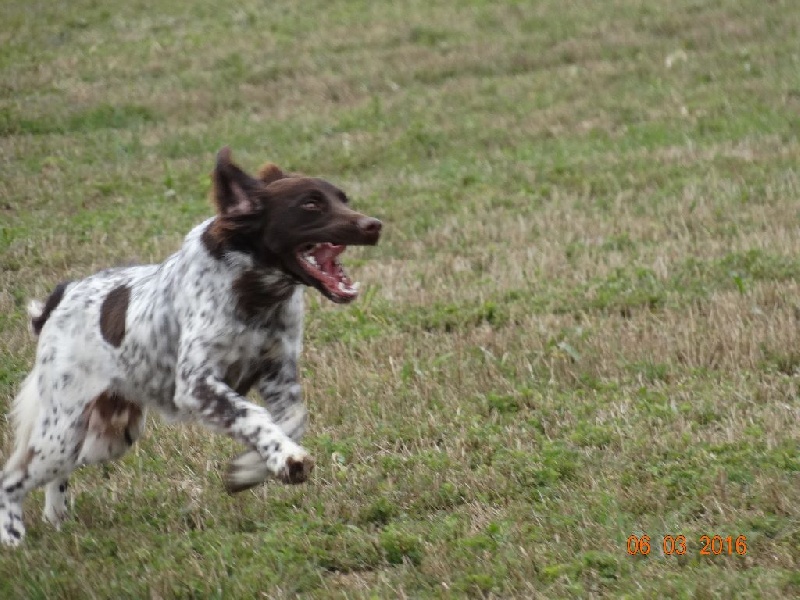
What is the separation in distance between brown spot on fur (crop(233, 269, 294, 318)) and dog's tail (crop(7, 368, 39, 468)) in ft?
4.20

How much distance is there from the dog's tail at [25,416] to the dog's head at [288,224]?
130 cm

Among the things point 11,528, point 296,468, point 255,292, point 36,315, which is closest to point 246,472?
point 296,468

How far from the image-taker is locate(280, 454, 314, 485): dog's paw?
449 cm

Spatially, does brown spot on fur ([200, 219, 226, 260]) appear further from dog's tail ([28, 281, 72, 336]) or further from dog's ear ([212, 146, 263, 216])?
dog's tail ([28, 281, 72, 336])

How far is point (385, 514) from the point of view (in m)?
5.58

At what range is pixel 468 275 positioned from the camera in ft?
31.2

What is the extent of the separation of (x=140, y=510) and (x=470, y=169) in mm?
7855

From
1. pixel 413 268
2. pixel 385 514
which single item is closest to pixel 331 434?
pixel 385 514

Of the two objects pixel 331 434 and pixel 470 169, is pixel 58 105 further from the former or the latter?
pixel 331 434

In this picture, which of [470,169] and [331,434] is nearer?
[331,434]

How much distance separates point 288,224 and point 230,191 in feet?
0.92

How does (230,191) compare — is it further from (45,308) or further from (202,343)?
(45,308)

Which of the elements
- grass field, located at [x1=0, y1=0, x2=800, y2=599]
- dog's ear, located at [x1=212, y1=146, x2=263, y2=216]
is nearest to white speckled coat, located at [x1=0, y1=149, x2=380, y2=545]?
dog's ear, located at [x1=212, y1=146, x2=263, y2=216]

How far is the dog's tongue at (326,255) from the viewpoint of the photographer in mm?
5211
